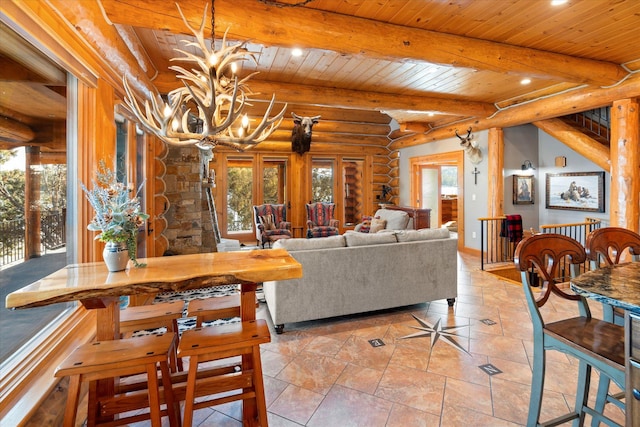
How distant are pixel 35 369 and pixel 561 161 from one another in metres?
8.21

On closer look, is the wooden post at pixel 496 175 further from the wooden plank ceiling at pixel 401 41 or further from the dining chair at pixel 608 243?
the dining chair at pixel 608 243

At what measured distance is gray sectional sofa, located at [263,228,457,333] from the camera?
321cm

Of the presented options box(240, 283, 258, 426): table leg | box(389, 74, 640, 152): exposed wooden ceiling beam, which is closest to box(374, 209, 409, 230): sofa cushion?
box(389, 74, 640, 152): exposed wooden ceiling beam

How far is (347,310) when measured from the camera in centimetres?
339

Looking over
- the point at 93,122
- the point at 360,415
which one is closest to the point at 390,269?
the point at 360,415

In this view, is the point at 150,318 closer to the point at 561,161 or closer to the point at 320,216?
the point at 320,216

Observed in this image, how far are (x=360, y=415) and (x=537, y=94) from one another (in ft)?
18.5

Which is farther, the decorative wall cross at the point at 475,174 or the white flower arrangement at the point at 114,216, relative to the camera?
the decorative wall cross at the point at 475,174

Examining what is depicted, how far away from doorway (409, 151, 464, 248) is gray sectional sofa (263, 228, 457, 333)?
396 cm

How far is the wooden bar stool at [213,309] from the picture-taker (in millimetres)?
2121

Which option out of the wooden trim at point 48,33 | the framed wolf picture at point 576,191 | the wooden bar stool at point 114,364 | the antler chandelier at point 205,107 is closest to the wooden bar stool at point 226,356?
the wooden bar stool at point 114,364

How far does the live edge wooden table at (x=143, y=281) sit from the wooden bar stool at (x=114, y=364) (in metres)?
0.20

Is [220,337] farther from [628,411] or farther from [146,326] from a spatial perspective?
[628,411]

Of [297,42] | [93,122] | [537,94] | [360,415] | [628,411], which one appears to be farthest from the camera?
[537,94]
